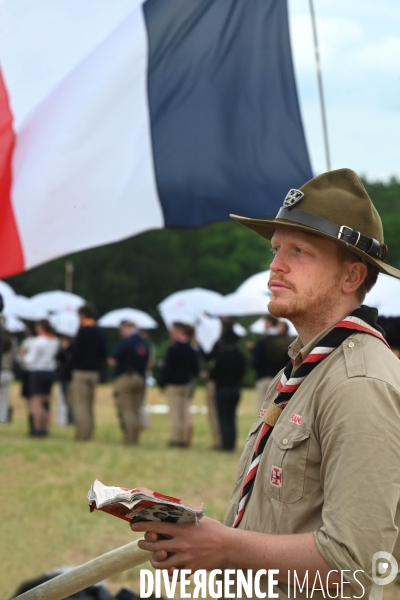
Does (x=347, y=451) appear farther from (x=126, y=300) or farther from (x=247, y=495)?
(x=126, y=300)

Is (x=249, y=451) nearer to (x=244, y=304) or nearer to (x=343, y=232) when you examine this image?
(x=343, y=232)

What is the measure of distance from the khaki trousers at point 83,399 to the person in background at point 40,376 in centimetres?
88

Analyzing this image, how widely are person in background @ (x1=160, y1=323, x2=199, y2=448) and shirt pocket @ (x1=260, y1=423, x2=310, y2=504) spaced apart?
14.0m

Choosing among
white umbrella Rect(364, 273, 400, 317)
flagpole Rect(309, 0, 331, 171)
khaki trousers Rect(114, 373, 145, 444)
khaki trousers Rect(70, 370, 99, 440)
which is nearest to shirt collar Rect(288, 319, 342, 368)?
flagpole Rect(309, 0, 331, 171)

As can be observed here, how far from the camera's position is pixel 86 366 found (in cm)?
1683

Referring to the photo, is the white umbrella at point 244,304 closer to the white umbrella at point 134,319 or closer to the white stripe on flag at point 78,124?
the white umbrella at point 134,319

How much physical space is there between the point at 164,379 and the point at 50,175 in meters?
11.7

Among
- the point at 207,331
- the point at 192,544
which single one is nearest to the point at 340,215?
the point at 192,544

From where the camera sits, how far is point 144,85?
552cm

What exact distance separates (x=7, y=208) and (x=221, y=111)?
1395mm

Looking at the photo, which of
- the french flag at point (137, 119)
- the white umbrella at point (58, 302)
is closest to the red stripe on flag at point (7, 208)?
the french flag at point (137, 119)

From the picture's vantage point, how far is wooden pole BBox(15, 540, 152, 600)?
9.43ft

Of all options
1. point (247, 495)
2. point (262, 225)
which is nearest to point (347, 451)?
point (247, 495)

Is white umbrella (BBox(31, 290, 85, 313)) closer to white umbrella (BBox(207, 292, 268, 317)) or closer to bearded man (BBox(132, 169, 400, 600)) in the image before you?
white umbrella (BBox(207, 292, 268, 317))
